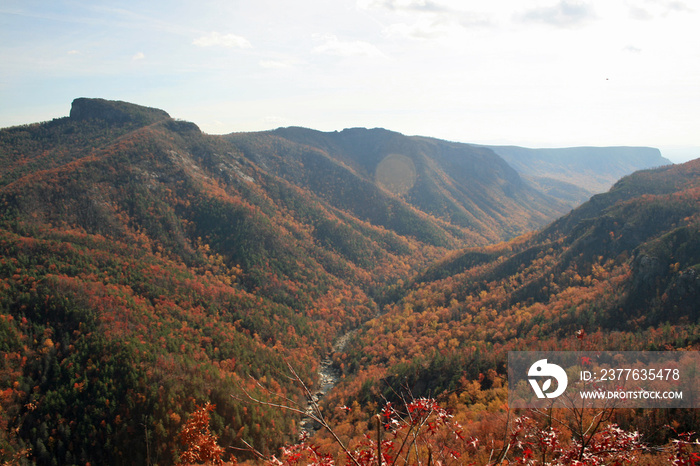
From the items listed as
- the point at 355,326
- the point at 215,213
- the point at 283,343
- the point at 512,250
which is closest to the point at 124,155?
the point at 215,213

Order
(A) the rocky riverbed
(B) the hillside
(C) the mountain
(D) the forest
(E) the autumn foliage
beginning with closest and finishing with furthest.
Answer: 1. (E) the autumn foliage
2. (D) the forest
3. (B) the hillside
4. (C) the mountain
5. (A) the rocky riverbed

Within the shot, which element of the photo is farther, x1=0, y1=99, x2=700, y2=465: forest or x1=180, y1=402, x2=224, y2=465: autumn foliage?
x1=0, y1=99, x2=700, y2=465: forest

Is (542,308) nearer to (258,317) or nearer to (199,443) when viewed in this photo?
(258,317)

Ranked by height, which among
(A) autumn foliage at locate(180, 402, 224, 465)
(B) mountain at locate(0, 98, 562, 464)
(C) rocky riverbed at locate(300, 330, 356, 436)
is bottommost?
(C) rocky riverbed at locate(300, 330, 356, 436)

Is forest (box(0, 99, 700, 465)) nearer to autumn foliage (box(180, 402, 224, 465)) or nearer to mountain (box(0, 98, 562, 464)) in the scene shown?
autumn foliage (box(180, 402, 224, 465))

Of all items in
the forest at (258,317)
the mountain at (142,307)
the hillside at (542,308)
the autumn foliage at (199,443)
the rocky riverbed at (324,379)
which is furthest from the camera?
the rocky riverbed at (324,379)

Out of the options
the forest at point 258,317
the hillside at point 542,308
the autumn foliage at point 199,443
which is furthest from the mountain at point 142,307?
the autumn foliage at point 199,443

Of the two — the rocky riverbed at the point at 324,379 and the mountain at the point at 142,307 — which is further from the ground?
the mountain at the point at 142,307

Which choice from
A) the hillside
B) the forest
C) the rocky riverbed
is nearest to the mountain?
the forest

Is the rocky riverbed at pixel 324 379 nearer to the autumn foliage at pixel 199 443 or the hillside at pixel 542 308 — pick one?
the hillside at pixel 542 308
